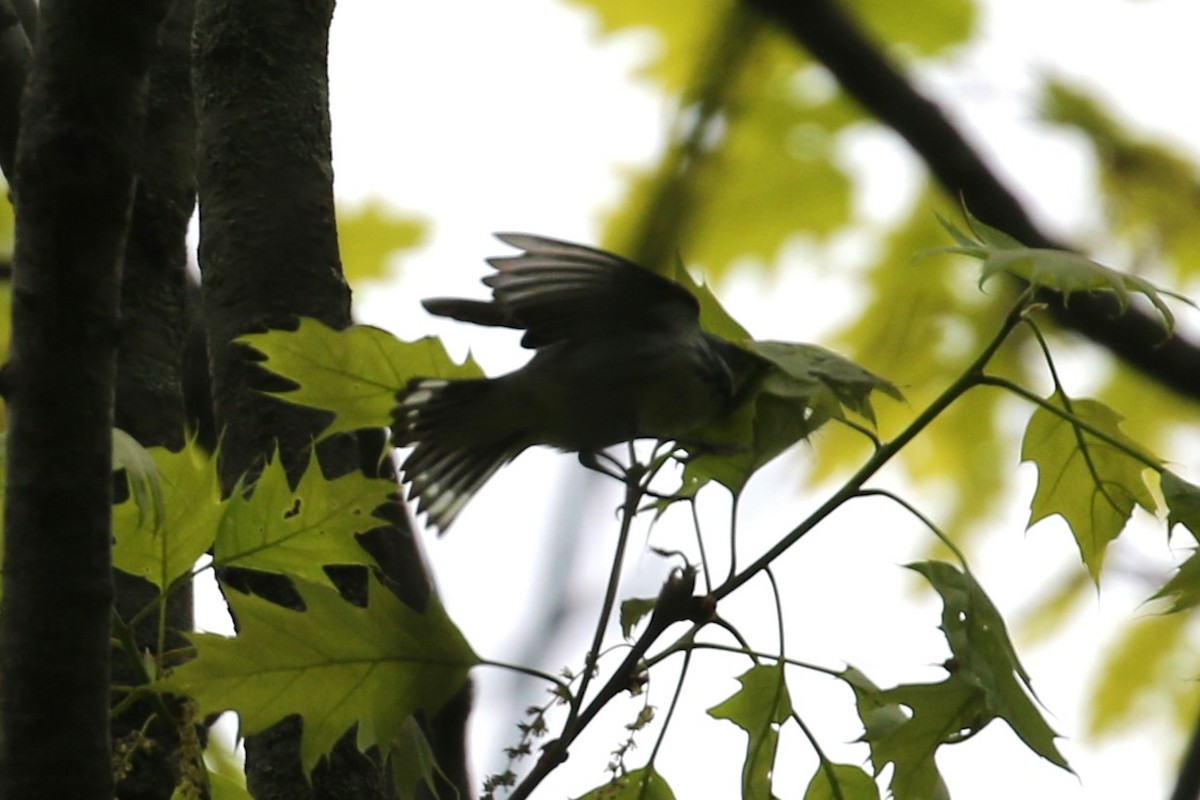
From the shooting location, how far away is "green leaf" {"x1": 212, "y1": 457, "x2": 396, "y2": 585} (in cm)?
159

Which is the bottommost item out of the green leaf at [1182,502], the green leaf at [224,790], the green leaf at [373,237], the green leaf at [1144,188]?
the green leaf at [224,790]

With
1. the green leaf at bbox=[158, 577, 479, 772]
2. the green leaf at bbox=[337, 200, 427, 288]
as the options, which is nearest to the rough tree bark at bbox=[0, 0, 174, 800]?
the green leaf at bbox=[158, 577, 479, 772]

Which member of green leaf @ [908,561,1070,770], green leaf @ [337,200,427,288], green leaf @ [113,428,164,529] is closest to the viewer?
green leaf @ [113,428,164,529]

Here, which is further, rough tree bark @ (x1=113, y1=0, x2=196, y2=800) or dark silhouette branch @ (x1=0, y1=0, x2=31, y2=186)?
dark silhouette branch @ (x1=0, y1=0, x2=31, y2=186)

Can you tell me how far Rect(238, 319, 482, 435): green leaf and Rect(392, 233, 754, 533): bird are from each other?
25 mm

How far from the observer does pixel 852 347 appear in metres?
3.34

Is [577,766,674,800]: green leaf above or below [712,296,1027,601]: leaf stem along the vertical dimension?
below

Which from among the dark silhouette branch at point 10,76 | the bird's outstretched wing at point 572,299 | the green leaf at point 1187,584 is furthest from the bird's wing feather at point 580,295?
the dark silhouette branch at point 10,76

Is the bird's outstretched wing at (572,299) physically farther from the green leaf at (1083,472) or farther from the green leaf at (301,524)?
the green leaf at (1083,472)

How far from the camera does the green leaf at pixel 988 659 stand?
1514mm

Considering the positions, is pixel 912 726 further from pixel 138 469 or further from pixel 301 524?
→ pixel 138 469

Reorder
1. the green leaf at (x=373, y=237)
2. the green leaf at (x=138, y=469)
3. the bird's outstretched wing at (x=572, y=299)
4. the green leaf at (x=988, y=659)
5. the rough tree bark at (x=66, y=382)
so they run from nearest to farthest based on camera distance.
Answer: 1. the rough tree bark at (x=66, y=382)
2. the green leaf at (x=138, y=469)
3. the green leaf at (x=988, y=659)
4. the bird's outstretched wing at (x=572, y=299)
5. the green leaf at (x=373, y=237)

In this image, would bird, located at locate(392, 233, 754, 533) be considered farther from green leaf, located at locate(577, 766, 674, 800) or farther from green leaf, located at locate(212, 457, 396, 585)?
green leaf, located at locate(577, 766, 674, 800)

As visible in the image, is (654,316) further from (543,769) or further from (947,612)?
(543,769)
